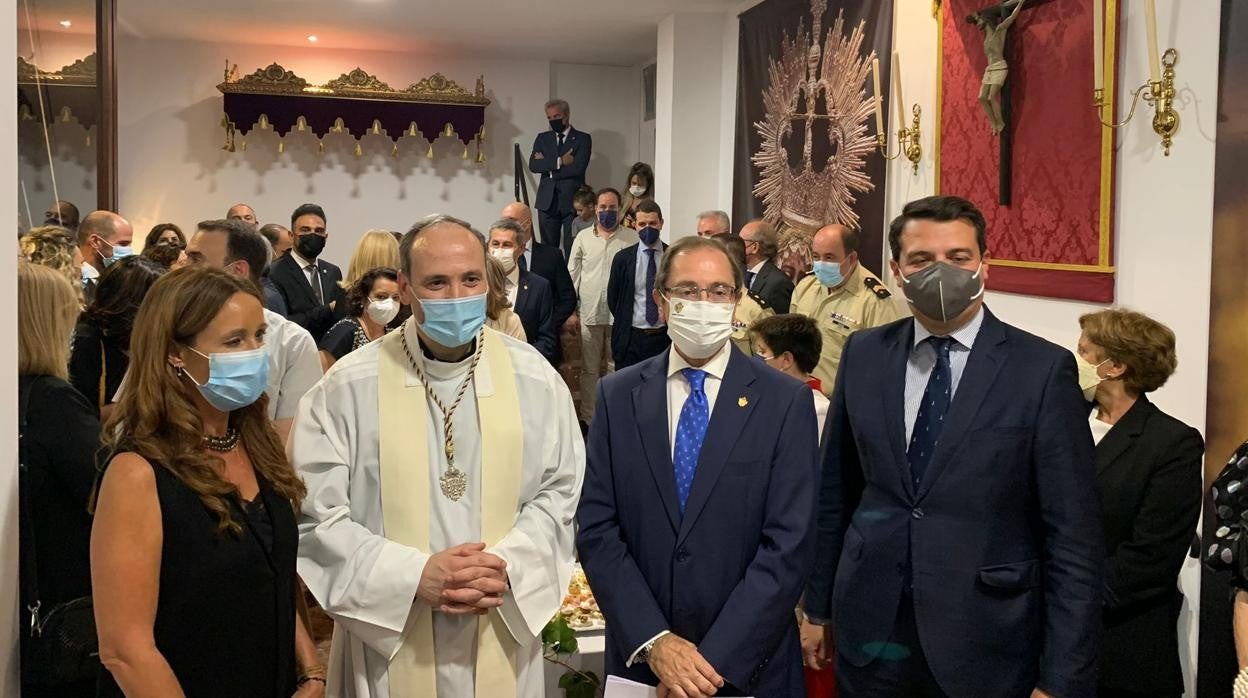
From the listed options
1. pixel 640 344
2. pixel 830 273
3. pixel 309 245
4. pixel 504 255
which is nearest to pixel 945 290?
pixel 830 273

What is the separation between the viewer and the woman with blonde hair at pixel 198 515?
1966mm

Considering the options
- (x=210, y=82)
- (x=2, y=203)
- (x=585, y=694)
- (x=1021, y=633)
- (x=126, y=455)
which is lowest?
(x=585, y=694)

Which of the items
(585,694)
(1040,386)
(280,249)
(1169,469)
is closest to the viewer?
(1040,386)

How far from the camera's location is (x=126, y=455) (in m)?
2.00

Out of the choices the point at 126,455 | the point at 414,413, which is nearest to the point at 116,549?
the point at 126,455

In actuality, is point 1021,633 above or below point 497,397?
below

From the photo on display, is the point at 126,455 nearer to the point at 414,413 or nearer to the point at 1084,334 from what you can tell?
the point at 414,413

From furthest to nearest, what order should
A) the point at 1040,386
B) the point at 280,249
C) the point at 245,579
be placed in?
the point at 280,249
the point at 1040,386
the point at 245,579

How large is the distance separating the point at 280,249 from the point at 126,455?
6675 millimetres

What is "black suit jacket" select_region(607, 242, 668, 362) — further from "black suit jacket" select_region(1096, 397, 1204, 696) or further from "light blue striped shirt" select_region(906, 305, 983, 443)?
"light blue striped shirt" select_region(906, 305, 983, 443)

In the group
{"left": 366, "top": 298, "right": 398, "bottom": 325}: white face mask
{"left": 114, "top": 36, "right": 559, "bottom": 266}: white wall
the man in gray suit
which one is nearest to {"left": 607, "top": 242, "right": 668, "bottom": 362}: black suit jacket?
the man in gray suit

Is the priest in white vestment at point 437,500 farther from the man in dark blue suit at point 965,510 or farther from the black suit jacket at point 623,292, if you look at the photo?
the black suit jacket at point 623,292

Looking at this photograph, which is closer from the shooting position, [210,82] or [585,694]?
[585,694]

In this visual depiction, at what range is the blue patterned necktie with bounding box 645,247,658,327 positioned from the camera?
7.90m
